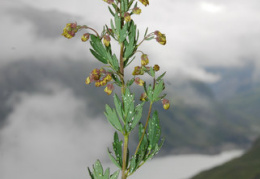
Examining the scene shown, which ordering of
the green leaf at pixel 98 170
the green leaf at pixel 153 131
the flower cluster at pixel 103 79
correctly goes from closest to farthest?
the flower cluster at pixel 103 79, the green leaf at pixel 98 170, the green leaf at pixel 153 131

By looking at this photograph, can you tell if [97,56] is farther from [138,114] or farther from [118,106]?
[138,114]

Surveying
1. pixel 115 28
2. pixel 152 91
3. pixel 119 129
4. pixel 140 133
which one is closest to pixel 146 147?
pixel 140 133

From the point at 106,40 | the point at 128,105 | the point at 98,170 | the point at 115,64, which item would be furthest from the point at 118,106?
the point at 98,170

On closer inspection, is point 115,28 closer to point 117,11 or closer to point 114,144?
point 117,11

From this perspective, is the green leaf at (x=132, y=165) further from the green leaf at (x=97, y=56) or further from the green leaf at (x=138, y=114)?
the green leaf at (x=97, y=56)

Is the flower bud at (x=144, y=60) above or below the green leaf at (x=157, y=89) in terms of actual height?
above

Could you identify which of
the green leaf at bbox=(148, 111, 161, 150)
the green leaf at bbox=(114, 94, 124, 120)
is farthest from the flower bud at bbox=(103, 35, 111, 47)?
the green leaf at bbox=(148, 111, 161, 150)

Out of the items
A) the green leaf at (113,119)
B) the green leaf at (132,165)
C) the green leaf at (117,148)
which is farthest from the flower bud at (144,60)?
the green leaf at (132,165)

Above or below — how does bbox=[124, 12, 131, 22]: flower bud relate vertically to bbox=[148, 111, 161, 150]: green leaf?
above

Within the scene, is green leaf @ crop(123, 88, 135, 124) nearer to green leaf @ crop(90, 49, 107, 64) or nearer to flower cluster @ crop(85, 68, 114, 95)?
flower cluster @ crop(85, 68, 114, 95)
